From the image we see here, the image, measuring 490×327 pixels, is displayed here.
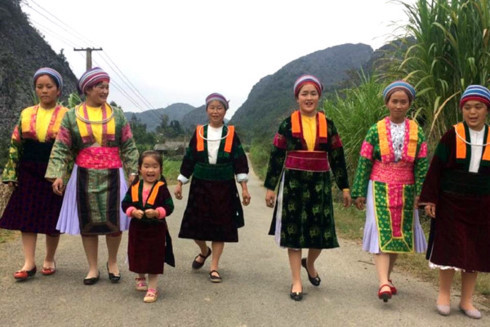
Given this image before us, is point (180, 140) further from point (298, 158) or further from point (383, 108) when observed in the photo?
point (298, 158)

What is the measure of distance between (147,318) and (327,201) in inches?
69.9

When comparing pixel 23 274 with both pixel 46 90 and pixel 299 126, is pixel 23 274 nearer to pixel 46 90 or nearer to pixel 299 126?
pixel 46 90

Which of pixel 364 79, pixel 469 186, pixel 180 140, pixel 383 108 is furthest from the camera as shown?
pixel 180 140

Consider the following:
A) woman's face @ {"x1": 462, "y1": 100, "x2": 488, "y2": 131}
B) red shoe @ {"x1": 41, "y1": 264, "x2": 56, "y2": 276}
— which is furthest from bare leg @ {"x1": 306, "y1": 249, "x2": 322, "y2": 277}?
red shoe @ {"x1": 41, "y1": 264, "x2": 56, "y2": 276}

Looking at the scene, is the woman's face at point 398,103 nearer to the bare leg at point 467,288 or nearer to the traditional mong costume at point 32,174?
the bare leg at point 467,288

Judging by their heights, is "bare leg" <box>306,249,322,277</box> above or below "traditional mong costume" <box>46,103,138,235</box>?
below

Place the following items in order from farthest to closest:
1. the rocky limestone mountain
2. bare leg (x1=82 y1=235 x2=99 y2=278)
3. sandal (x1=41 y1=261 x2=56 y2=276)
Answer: the rocky limestone mountain < sandal (x1=41 y1=261 x2=56 y2=276) < bare leg (x1=82 y1=235 x2=99 y2=278)

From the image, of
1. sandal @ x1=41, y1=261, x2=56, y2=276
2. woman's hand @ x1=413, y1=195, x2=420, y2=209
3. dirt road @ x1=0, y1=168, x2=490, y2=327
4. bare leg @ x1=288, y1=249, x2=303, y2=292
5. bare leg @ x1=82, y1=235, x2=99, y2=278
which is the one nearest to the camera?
dirt road @ x1=0, y1=168, x2=490, y2=327

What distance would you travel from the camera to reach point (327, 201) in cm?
383

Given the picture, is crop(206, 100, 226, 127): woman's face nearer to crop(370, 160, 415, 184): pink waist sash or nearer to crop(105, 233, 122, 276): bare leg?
crop(105, 233, 122, 276): bare leg

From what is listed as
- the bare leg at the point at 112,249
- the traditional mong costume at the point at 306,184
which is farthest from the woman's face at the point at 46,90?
the traditional mong costume at the point at 306,184

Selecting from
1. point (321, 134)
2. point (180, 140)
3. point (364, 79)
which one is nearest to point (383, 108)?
point (364, 79)

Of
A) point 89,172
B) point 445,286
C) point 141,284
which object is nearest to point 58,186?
point 89,172

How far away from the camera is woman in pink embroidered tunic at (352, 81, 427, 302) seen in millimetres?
3566
